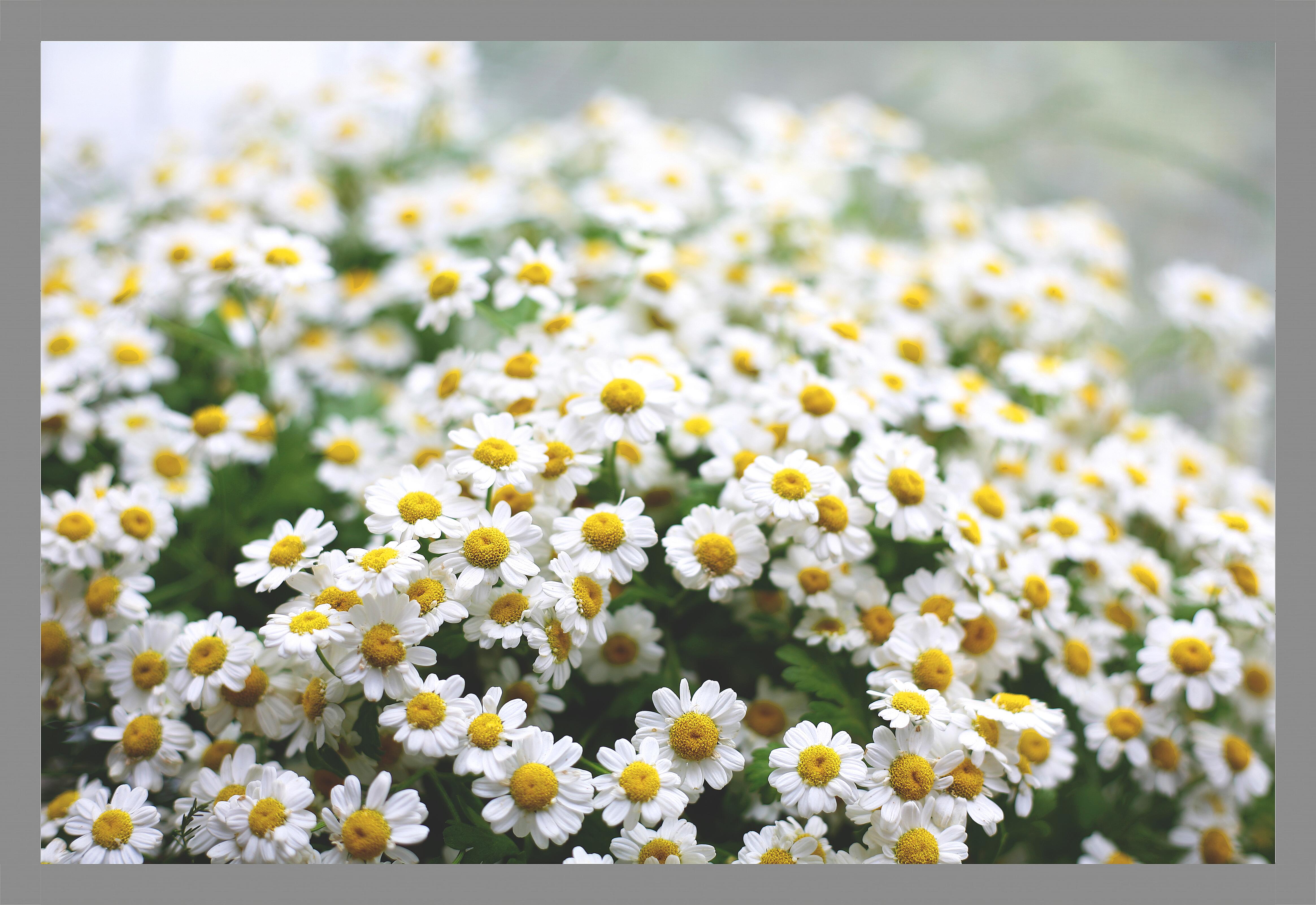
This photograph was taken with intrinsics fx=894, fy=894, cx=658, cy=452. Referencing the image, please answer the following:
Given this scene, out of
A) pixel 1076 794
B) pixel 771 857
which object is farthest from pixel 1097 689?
pixel 771 857

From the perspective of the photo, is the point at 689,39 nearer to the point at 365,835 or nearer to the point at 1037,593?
the point at 1037,593

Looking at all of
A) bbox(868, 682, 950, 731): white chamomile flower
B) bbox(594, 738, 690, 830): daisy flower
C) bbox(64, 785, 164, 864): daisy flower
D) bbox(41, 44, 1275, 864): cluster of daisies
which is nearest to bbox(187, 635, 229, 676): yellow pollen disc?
bbox(41, 44, 1275, 864): cluster of daisies

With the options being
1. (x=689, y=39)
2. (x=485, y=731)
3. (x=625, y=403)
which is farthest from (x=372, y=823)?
(x=689, y=39)

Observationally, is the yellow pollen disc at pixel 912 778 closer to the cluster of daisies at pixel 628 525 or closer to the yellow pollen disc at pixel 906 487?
the cluster of daisies at pixel 628 525

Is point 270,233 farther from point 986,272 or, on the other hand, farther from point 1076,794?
point 1076,794

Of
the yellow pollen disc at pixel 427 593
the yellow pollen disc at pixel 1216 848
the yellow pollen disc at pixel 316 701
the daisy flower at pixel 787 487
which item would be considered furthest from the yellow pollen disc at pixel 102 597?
the yellow pollen disc at pixel 1216 848

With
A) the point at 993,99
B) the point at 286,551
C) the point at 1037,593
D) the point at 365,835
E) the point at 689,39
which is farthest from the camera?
the point at 993,99

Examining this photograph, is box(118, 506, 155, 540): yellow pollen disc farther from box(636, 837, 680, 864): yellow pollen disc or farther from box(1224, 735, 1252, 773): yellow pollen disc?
box(1224, 735, 1252, 773): yellow pollen disc
